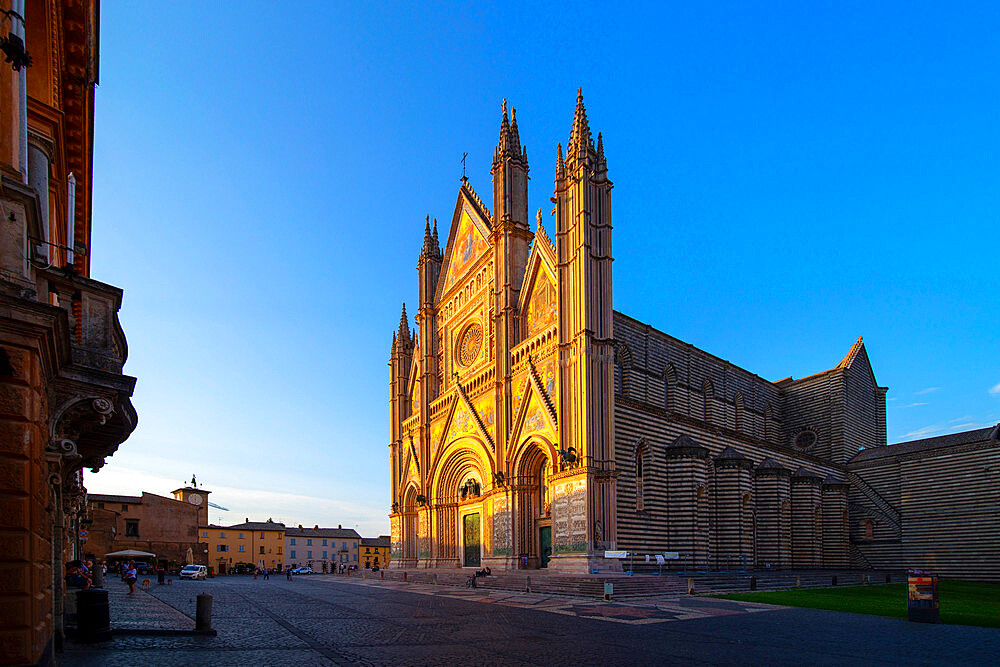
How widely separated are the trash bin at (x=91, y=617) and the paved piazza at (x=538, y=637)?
361 millimetres

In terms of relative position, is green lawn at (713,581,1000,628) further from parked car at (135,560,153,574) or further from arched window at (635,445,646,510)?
parked car at (135,560,153,574)

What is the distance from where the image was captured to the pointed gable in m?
44.1

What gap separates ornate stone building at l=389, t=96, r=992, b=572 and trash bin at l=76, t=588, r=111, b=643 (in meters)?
19.8

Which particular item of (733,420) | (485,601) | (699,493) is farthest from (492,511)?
(733,420)

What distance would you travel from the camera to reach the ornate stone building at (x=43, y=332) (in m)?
6.70

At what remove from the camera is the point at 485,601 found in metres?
24.3

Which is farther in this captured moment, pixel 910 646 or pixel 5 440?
pixel 910 646

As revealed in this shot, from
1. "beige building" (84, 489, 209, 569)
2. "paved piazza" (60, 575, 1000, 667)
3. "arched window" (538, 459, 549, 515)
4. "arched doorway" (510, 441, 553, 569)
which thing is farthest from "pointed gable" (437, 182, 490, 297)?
"beige building" (84, 489, 209, 569)

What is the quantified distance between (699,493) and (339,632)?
25194 mm

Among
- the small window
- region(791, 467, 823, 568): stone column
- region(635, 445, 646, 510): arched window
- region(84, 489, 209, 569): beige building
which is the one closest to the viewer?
region(635, 445, 646, 510): arched window

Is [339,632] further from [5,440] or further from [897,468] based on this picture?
[897,468]

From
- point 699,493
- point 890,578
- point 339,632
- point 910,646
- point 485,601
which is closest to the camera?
point 910,646

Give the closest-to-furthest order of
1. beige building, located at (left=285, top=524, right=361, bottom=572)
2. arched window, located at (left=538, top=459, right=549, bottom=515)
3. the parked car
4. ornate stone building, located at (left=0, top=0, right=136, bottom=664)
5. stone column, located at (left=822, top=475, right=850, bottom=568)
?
ornate stone building, located at (left=0, top=0, right=136, bottom=664), arched window, located at (left=538, top=459, right=549, bottom=515), stone column, located at (left=822, top=475, right=850, bottom=568), the parked car, beige building, located at (left=285, top=524, right=361, bottom=572)

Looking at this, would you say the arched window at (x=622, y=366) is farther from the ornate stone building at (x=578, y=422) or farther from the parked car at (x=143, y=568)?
the parked car at (x=143, y=568)
